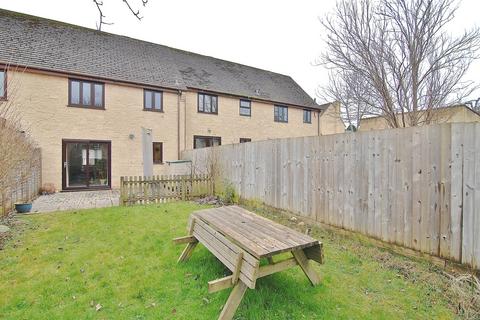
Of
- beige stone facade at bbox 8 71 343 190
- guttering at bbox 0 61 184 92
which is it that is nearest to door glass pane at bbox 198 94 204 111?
beige stone facade at bbox 8 71 343 190

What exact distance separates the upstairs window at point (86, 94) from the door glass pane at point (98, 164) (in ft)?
6.64

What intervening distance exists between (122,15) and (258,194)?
556cm

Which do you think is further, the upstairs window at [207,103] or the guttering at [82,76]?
the upstairs window at [207,103]

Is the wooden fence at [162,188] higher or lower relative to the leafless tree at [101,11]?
lower

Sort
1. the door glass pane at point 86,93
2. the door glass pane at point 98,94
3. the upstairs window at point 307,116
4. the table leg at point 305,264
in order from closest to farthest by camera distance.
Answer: the table leg at point 305,264
the door glass pane at point 86,93
the door glass pane at point 98,94
the upstairs window at point 307,116

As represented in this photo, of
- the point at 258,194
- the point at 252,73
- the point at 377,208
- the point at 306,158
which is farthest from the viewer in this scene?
the point at 252,73

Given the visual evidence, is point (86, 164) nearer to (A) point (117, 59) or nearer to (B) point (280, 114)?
(A) point (117, 59)

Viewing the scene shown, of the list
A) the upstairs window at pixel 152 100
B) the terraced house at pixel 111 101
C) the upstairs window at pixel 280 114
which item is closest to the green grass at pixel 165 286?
the terraced house at pixel 111 101

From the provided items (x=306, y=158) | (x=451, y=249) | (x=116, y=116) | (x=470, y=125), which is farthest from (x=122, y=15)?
(x=116, y=116)

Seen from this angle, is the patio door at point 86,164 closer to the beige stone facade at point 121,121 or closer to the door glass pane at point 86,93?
the beige stone facade at point 121,121

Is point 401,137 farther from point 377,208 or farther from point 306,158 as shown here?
point 306,158

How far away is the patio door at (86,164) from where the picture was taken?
39.1ft

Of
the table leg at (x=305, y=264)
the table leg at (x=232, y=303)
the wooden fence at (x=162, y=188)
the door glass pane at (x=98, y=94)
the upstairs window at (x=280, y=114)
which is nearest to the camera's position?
the table leg at (x=232, y=303)

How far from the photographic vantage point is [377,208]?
169 inches
